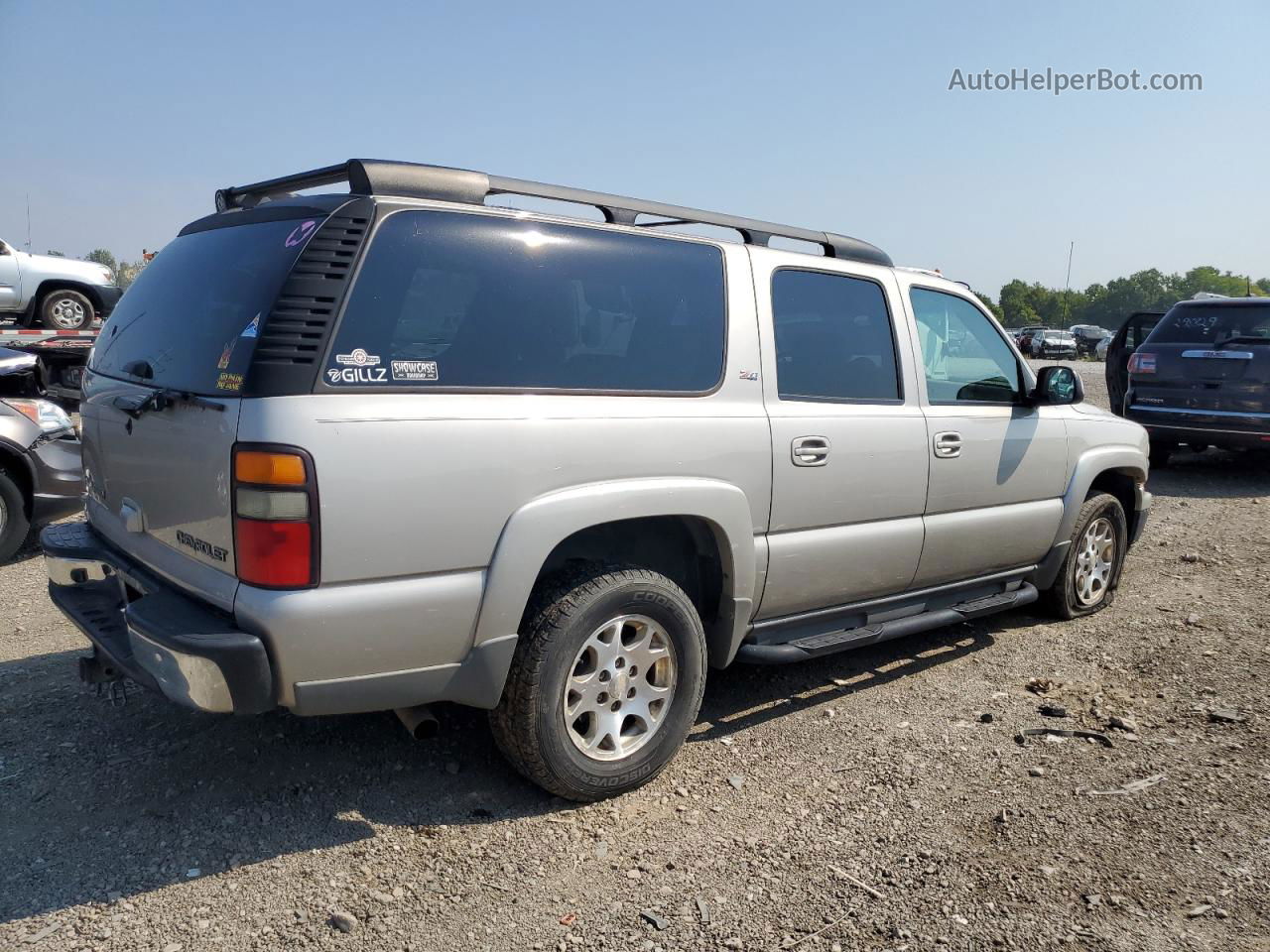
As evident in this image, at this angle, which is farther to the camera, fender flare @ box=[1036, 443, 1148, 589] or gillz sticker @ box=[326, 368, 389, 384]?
fender flare @ box=[1036, 443, 1148, 589]

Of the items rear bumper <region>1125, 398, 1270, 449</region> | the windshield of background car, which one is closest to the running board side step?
rear bumper <region>1125, 398, 1270, 449</region>

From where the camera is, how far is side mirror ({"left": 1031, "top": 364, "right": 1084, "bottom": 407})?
4892mm

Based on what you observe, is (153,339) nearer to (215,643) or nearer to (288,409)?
(288,409)

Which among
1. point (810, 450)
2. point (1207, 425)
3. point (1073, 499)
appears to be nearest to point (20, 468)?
point (810, 450)

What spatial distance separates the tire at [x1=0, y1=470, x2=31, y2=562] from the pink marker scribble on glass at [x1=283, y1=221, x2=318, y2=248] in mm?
4144

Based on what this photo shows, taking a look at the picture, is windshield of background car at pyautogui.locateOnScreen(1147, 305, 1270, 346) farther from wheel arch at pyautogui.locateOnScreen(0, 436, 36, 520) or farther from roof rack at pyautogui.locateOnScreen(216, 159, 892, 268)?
wheel arch at pyautogui.locateOnScreen(0, 436, 36, 520)

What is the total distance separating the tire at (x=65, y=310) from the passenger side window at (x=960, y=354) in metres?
13.1

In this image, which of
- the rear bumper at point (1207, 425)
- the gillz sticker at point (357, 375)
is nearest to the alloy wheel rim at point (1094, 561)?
the gillz sticker at point (357, 375)

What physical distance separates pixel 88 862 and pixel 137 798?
381 millimetres

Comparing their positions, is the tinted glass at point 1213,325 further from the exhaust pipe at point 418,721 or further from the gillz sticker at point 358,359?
the gillz sticker at point 358,359

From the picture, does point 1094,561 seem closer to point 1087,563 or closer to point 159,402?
point 1087,563

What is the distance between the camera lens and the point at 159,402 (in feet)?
9.79

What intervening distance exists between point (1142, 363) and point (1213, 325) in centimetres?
75

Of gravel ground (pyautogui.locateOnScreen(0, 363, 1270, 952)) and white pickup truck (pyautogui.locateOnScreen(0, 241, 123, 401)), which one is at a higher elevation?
white pickup truck (pyautogui.locateOnScreen(0, 241, 123, 401))
